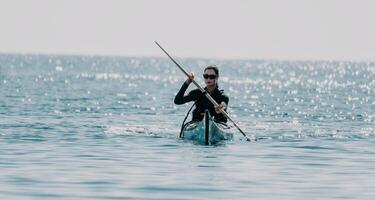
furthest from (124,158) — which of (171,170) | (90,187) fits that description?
(90,187)

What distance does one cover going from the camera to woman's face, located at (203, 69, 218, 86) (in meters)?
28.4

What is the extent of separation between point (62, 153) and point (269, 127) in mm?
13677

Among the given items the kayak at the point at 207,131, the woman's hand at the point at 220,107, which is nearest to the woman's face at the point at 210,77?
the woman's hand at the point at 220,107

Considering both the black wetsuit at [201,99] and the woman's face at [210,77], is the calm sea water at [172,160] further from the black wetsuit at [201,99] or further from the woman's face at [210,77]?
the woman's face at [210,77]

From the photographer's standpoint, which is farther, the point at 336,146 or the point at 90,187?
the point at 336,146

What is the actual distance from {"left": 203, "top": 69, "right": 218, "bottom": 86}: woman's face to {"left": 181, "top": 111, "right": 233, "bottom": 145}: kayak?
991 mm

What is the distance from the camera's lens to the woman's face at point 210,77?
2838 cm

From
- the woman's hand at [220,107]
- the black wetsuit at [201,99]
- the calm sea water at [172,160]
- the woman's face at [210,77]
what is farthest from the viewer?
the black wetsuit at [201,99]

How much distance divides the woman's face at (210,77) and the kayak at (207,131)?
3.25 feet

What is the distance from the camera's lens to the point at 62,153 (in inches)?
1027

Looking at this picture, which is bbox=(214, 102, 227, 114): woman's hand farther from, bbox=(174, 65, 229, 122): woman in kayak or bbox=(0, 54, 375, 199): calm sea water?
bbox=(0, 54, 375, 199): calm sea water

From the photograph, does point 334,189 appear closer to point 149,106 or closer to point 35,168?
point 35,168

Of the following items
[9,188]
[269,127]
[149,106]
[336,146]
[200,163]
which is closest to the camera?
[9,188]

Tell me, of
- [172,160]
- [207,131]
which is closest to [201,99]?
[207,131]
